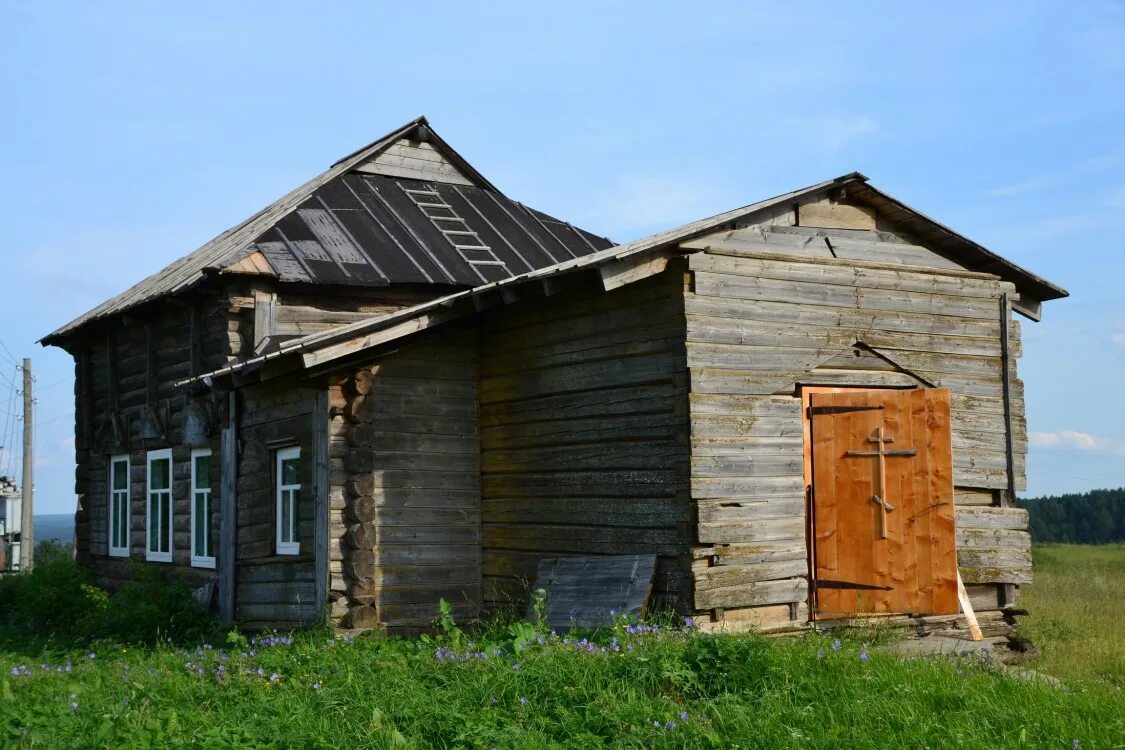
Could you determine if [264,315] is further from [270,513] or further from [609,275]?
[609,275]

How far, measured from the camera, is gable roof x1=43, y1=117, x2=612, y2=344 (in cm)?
1462

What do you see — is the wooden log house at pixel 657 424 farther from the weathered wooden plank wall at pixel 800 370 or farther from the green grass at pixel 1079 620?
the green grass at pixel 1079 620

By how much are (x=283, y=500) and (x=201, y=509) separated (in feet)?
10.1

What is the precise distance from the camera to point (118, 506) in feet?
61.4

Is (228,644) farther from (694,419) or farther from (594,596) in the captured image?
(694,419)

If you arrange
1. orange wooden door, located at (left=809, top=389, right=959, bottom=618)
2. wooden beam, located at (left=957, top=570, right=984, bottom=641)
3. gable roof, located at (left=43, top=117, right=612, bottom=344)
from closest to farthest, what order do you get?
orange wooden door, located at (left=809, top=389, right=959, bottom=618)
wooden beam, located at (left=957, top=570, right=984, bottom=641)
gable roof, located at (left=43, top=117, right=612, bottom=344)

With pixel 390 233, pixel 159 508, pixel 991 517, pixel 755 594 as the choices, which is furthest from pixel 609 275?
pixel 159 508

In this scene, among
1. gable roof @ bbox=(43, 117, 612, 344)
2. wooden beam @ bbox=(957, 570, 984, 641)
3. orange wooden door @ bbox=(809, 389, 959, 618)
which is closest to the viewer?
orange wooden door @ bbox=(809, 389, 959, 618)

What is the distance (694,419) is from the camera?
10086 millimetres

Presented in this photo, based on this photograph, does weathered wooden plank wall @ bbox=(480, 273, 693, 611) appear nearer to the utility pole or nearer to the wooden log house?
the wooden log house

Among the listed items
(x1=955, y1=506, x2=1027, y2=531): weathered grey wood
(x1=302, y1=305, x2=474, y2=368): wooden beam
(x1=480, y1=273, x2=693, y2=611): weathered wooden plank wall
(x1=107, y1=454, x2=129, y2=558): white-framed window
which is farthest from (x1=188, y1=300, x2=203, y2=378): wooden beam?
(x1=955, y1=506, x2=1027, y2=531): weathered grey wood

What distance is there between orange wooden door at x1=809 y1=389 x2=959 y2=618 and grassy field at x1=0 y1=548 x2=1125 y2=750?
2213 mm

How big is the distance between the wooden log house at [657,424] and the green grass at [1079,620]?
0.92 m

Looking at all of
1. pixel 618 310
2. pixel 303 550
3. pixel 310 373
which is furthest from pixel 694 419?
pixel 303 550
